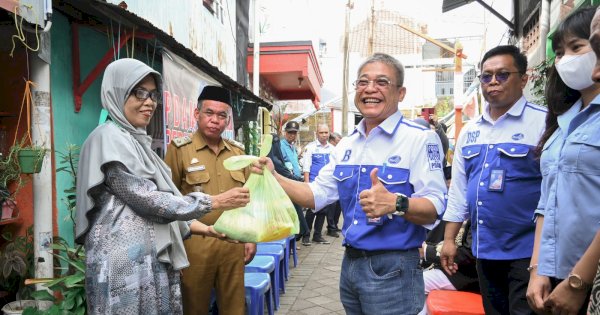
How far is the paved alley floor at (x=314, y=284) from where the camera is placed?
4.99 meters

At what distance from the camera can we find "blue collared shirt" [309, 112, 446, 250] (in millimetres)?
A: 2148

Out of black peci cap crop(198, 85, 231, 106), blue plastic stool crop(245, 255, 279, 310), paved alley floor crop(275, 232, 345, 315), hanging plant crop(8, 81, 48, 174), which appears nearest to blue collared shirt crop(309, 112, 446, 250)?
black peci cap crop(198, 85, 231, 106)

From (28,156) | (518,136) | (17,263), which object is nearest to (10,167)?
(28,156)

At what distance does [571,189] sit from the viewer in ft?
5.65

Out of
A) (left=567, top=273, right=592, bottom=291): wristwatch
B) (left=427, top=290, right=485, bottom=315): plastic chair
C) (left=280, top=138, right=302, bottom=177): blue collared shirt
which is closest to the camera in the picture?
(left=567, top=273, right=592, bottom=291): wristwatch

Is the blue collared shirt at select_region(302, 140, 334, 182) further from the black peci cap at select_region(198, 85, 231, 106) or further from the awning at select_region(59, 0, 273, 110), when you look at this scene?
the black peci cap at select_region(198, 85, 231, 106)

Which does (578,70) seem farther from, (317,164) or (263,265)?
(317,164)

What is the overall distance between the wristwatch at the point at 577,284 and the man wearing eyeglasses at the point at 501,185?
0.75 meters

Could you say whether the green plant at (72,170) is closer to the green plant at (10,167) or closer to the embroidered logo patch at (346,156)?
the green plant at (10,167)

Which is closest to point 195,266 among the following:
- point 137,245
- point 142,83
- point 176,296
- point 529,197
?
point 176,296

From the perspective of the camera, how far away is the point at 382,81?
7.27 feet

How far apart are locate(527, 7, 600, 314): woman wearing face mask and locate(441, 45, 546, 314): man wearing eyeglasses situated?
39cm

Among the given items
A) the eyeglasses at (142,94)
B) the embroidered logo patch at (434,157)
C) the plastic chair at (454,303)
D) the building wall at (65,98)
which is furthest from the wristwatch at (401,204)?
the building wall at (65,98)

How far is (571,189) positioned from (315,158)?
22.9 feet
